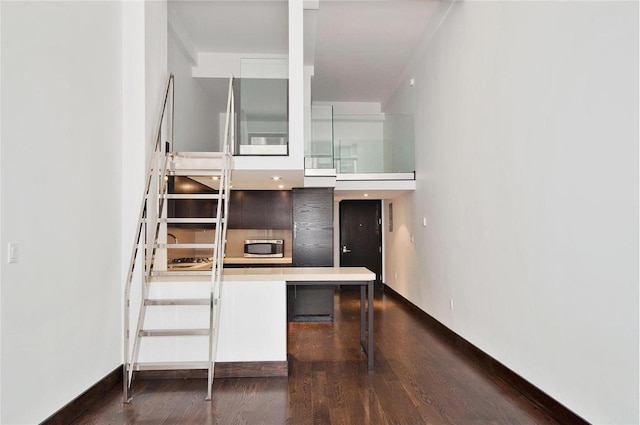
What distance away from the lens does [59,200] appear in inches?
119

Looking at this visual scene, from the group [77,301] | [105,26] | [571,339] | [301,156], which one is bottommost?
[571,339]

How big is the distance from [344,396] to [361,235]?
7503 mm

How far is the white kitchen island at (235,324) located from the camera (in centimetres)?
400

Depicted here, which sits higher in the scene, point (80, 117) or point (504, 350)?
point (80, 117)

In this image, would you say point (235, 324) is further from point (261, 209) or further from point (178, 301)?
point (261, 209)

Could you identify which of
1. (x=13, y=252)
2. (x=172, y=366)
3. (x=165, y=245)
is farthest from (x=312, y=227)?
(x=13, y=252)

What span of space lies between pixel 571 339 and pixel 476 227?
1762mm

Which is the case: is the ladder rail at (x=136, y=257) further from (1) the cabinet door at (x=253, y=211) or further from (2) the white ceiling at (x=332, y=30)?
(1) the cabinet door at (x=253, y=211)

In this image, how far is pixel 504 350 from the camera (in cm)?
400

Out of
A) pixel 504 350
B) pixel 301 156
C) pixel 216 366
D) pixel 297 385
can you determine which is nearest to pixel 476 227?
pixel 504 350

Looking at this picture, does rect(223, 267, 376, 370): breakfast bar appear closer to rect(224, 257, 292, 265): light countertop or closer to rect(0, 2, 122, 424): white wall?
rect(0, 2, 122, 424): white wall

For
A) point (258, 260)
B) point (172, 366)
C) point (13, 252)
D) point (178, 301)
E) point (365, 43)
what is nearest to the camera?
point (13, 252)

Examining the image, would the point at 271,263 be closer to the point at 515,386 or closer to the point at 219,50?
the point at 219,50

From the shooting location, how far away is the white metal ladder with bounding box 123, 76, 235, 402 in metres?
3.59
